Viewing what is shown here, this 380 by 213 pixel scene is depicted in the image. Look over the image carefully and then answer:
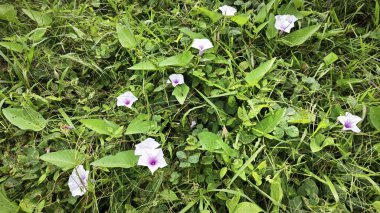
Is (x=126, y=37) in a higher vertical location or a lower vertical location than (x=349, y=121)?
higher

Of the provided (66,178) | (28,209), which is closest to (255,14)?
(66,178)

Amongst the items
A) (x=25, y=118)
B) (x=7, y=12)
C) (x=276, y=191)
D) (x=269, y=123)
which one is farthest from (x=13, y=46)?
(x=276, y=191)

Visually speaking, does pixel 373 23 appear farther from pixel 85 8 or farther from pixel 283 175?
pixel 85 8

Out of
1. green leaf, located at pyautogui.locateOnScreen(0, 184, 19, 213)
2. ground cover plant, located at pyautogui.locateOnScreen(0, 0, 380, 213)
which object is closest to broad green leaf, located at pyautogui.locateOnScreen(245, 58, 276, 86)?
ground cover plant, located at pyautogui.locateOnScreen(0, 0, 380, 213)

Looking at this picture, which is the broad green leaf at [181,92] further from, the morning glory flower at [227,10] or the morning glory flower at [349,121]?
the morning glory flower at [349,121]

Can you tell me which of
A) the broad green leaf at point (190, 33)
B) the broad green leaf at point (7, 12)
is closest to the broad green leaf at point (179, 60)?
the broad green leaf at point (190, 33)

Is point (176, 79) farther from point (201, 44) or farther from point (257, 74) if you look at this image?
point (257, 74)
